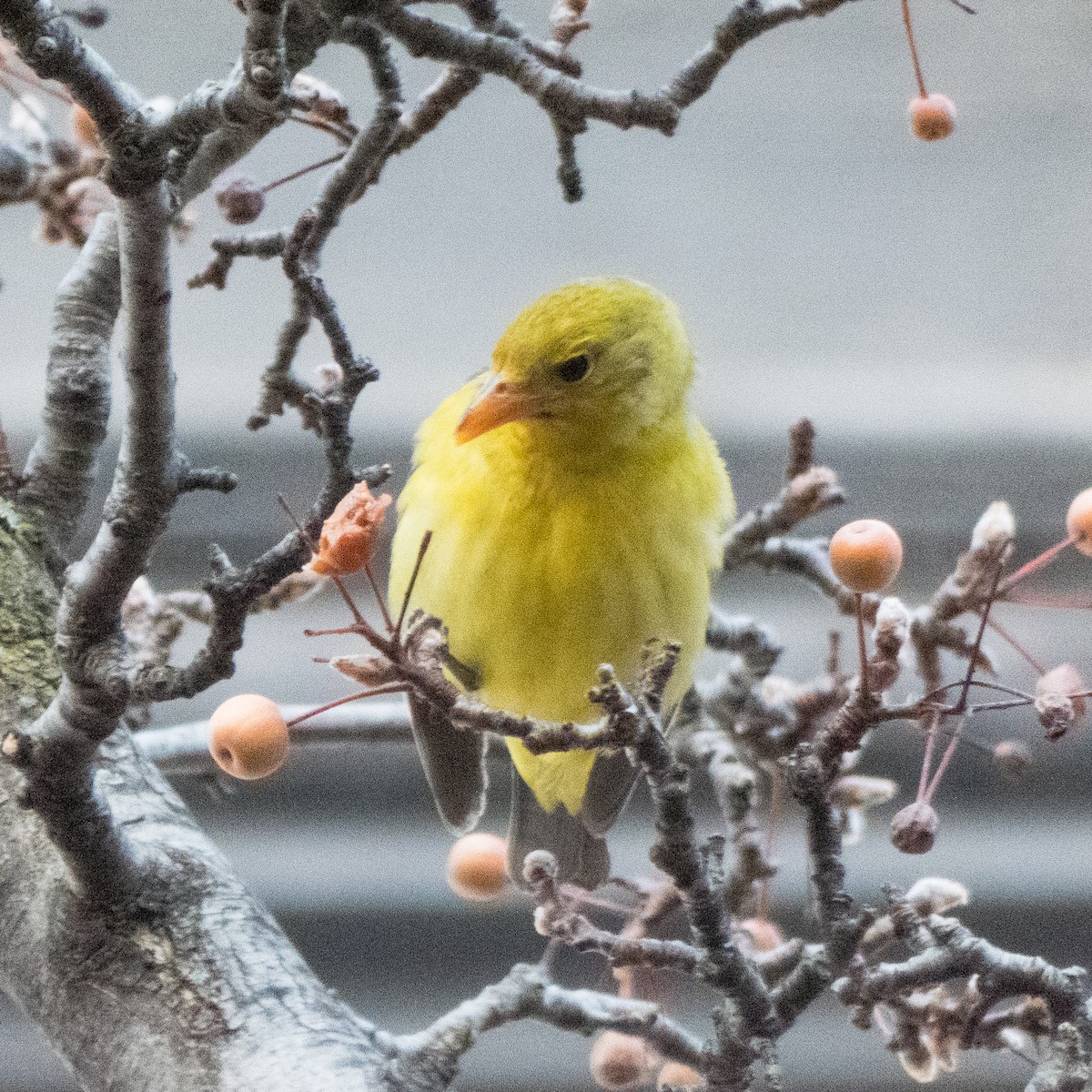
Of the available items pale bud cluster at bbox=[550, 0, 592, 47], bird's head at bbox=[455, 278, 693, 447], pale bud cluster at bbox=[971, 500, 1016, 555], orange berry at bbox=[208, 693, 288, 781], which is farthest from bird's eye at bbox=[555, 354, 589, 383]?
orange berry at bbox=[208, 693, 288, 781]

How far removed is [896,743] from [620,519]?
1.05 metres

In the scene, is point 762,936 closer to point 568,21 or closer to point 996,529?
point 996,529

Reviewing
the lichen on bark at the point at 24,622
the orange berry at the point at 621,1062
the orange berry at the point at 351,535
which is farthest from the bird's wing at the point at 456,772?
the orange berry at the point at 351,535

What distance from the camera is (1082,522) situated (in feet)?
2.98

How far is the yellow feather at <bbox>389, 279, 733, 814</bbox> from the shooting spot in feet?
4.30

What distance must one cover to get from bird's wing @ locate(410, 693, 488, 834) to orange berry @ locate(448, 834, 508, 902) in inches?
→ 4.7

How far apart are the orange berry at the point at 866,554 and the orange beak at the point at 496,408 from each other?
0.40 meters

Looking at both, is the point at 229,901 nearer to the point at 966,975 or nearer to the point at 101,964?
the point at 101,964

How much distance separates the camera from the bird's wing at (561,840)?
1.59m

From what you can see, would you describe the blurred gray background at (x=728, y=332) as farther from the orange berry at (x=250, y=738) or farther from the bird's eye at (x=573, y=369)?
the orange berry at (x=250, y=738)

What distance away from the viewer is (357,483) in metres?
0.72

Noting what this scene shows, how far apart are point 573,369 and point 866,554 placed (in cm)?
47

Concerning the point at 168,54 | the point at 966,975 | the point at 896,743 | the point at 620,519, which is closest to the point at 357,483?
the point at 966,975

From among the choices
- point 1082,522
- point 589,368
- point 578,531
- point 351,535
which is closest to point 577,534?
point 578,531
